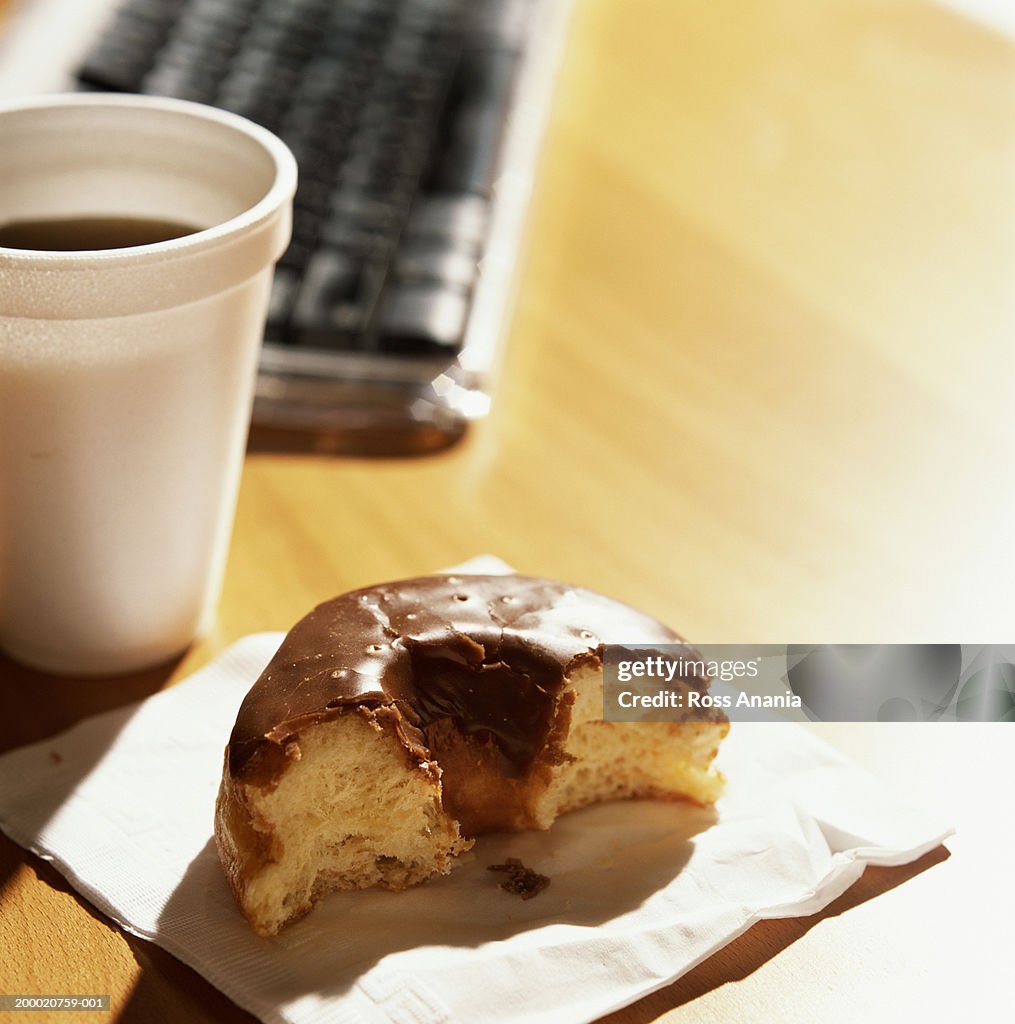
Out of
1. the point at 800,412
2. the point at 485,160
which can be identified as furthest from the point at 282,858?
the point at 485,160

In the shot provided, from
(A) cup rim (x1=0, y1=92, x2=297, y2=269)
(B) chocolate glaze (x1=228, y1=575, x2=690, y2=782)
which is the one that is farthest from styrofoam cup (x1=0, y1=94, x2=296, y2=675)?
(B) chocolate glaze (x1=228, y1=575, x2=690, y2=782)

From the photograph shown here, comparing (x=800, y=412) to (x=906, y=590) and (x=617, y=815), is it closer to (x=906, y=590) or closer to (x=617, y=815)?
(x=906, y=590)

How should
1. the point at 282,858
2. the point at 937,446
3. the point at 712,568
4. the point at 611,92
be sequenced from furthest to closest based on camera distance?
the point at 611,92 → the point at 937,446 → the point at 712,568 → the point at 282,858

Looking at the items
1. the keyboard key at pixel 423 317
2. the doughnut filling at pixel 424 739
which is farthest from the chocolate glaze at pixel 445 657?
the keyboard key at pixel 423 317

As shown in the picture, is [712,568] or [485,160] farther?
[485,160]

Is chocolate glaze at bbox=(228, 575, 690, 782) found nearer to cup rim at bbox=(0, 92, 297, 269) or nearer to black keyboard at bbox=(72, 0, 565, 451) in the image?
cup rim at bbox=(0, 92, 297, 269)

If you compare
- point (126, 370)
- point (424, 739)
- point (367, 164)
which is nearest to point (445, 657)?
point (424, 739)

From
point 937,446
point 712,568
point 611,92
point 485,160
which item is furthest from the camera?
point 611,92
